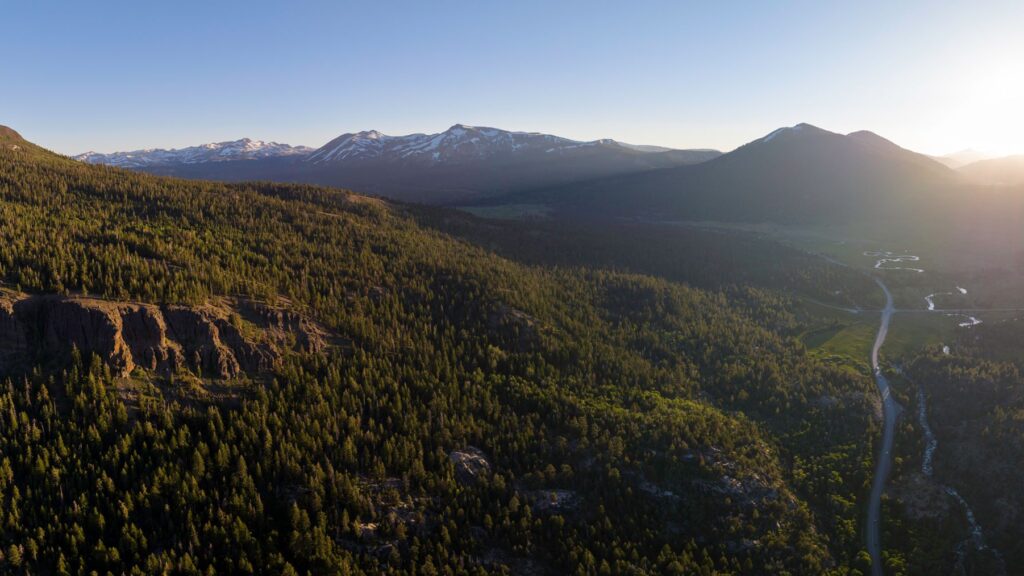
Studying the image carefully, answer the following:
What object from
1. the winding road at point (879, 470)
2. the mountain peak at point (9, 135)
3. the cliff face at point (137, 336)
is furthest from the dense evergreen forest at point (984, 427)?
the mountain peak at point (9, 135)

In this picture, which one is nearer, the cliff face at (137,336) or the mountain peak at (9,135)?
the cliff face at (137,336)

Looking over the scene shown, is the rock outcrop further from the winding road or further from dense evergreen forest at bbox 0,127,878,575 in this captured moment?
the winding road

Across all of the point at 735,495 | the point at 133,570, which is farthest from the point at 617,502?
the point at 133,570

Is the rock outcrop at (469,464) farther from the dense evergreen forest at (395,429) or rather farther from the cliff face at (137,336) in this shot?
the cliff face at (137,336)

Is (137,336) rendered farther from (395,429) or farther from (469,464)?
(469,464)

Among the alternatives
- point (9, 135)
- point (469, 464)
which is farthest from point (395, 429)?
point (9, 135)

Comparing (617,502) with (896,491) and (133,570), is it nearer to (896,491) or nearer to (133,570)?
(896,491)
